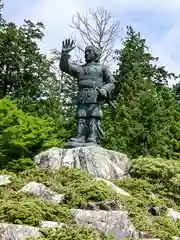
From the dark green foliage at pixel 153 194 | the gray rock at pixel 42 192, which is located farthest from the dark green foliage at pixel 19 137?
the gray rock at pixel 42 192

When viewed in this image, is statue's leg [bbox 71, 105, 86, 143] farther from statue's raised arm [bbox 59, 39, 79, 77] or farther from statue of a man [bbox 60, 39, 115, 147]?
statue's raised arm [bbox 59, 39, 79, 77]

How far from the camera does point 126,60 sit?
72.1 feet

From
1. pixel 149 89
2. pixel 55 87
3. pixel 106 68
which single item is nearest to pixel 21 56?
pixel 55 87

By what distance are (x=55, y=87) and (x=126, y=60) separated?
4363mm

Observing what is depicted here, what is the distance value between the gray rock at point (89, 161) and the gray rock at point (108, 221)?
280 centimetres

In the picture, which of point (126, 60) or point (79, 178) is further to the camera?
point (126, 60)

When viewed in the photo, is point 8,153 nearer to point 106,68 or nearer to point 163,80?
point 106,68

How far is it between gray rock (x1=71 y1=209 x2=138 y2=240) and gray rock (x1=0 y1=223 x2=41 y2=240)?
0.94 m

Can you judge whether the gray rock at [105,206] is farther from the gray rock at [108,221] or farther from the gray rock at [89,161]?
the gray rock at [89,161]

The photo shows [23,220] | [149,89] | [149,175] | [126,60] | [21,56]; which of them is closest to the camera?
[23,220]

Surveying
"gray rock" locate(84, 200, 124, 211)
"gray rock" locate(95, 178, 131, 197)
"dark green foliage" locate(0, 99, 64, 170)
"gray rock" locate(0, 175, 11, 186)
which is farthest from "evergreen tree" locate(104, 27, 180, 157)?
"gray rock" locate(84, 200, 124, 211)

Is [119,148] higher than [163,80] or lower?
A: lower

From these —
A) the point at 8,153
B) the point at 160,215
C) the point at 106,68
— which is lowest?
the point at 160,215

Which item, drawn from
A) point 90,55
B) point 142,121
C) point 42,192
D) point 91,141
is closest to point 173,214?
point 42,192
